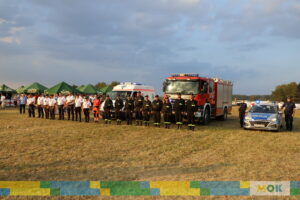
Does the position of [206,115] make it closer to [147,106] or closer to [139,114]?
[147,106]

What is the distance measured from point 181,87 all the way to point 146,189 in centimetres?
1108

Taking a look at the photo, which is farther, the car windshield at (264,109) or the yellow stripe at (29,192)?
the car windshield at (264,109)

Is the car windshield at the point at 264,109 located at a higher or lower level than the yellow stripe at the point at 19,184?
higher

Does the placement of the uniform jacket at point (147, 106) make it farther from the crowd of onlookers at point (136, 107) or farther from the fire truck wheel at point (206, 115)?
the fire truck wheel at point (206, 115)

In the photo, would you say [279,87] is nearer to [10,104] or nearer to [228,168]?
[10,104]

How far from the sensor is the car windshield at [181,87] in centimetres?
1519

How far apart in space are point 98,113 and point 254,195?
13.0m

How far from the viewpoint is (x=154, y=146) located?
9383mm

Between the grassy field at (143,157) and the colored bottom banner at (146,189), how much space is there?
24.7 inches

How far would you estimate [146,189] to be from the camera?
4781 millimetres

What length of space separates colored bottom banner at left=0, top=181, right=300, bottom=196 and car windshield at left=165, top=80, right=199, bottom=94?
33.4 ft

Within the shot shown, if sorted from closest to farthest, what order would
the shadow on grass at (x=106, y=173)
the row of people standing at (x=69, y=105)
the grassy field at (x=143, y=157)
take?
the shadow on grass at (x=106, y=173)
the grassy field at (x=143, y=157)
the row of people standing at (x=69, y=105)

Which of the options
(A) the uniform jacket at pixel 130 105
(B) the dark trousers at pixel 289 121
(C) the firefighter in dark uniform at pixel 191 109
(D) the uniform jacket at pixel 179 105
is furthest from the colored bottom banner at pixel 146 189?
(B) the dark trousers at pixel 289 121

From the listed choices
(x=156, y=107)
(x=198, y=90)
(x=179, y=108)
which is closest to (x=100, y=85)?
(x=198, y=90)
